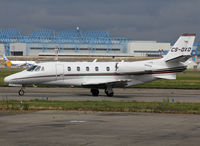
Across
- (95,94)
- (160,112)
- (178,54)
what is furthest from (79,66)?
(160,112)

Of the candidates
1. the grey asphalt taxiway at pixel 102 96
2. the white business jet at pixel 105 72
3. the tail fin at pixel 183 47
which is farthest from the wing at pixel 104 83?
the tail fin at pixel 183 47

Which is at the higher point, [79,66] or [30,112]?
[79,66]

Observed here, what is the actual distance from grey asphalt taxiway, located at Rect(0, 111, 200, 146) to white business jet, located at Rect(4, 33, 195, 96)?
40.8ft

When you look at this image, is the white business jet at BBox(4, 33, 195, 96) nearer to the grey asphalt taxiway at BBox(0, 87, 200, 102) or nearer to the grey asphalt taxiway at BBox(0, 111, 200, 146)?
the grey asphalt taxiway at BBox(0, 87, 200, 102)

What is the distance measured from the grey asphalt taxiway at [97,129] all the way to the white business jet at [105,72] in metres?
12.5

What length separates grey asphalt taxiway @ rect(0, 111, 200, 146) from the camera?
1410 cm

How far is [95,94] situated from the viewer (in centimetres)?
3678

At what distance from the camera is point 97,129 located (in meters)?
16.8

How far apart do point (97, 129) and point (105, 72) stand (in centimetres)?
2000

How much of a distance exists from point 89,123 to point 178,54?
68.7ft

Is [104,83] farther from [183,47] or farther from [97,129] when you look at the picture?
[97,129]

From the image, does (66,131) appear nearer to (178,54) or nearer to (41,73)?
(41,73)

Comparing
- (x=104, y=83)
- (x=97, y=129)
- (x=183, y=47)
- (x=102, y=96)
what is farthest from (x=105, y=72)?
(x=97, y=129)

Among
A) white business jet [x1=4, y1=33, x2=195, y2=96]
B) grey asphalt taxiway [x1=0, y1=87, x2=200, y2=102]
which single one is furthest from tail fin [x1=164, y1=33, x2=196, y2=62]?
grey asphalt taxiway [x1=0, y1=87, x2=200, y2=102]
